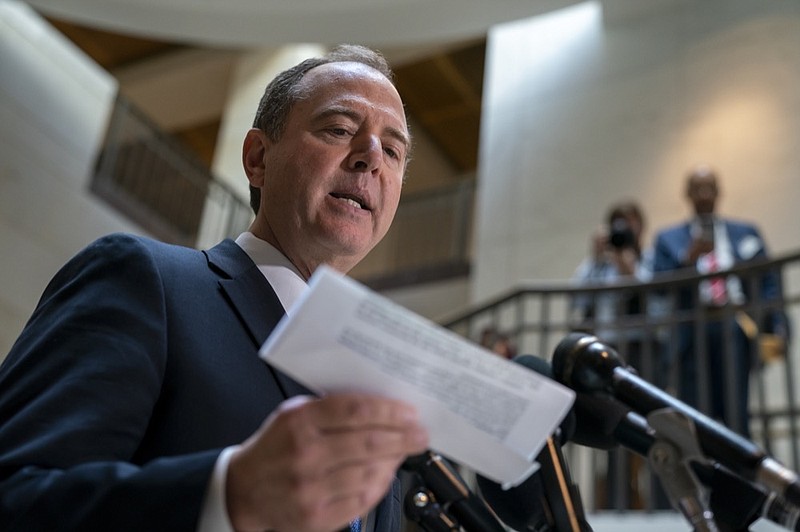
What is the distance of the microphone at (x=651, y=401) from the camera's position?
120 cm

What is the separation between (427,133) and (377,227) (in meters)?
12.7

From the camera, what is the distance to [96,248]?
1402mm

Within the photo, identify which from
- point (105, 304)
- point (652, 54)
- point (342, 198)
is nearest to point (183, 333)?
point (105, 304)

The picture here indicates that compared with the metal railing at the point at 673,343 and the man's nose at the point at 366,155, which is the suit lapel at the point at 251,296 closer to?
the man's nose at the point at 366,155

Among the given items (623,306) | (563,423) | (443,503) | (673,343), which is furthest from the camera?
(623,306)

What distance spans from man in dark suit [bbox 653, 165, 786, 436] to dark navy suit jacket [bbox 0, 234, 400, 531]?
4.20m

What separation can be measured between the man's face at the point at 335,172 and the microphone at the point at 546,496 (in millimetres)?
402

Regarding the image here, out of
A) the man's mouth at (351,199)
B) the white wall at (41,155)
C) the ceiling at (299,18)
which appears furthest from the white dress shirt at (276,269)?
the white wall at (41,155)

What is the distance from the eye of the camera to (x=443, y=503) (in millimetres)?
1367

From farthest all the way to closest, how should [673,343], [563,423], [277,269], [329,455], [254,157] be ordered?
[673,343], [254,157], [277,269], [563,423], [329,455]

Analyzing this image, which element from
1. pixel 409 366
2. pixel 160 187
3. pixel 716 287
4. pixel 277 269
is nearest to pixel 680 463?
pixel 409 366

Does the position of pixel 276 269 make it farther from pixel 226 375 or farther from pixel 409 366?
pixel 409 366

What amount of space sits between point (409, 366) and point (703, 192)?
4.93 meters

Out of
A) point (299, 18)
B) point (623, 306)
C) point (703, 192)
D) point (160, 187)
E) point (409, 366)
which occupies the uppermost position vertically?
point (299, 18)
